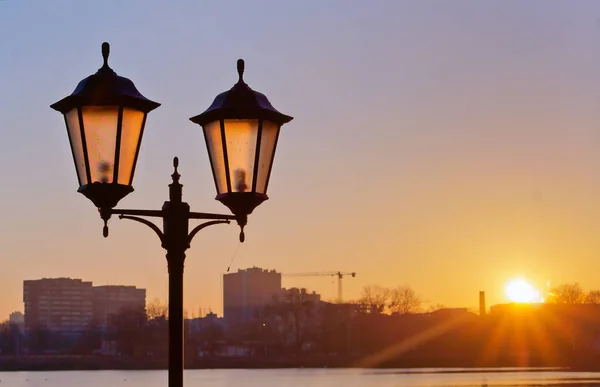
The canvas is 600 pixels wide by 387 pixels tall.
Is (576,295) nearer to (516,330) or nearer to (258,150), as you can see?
(516,330)

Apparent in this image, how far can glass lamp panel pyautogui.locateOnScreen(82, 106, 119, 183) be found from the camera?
7.20 metres

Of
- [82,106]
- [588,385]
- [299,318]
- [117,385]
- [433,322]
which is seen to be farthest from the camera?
[299,318]

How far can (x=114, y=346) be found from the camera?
181875 mm

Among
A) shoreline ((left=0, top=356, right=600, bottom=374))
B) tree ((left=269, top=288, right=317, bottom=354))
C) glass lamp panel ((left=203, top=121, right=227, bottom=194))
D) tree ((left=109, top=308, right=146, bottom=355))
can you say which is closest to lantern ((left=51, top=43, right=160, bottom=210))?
glass lamp panel ((left=203, top=121, right=227, bottom=194))

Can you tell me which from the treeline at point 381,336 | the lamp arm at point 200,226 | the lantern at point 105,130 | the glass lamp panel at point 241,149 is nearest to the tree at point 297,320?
the treeline at point 381,336

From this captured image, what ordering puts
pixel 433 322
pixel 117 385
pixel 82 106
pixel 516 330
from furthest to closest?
pixel 433 322 < pixel 516 330 < pixel 117 385 < pixel 82 106

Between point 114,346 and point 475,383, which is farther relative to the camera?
point 114,346

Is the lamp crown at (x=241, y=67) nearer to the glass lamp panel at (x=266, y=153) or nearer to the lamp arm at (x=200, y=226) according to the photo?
the glass lamp panel at (x=266, y=153)

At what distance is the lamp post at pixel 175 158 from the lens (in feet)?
23.7

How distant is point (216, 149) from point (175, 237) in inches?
28.2

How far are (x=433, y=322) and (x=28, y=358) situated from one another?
68438 millimetres

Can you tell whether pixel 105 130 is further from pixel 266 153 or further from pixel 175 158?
pixel 266 153

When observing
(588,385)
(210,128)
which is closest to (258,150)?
(210,128)

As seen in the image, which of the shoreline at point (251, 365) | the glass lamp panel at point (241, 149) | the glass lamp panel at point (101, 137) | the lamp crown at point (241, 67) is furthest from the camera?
the shoreline at point (251, 365)
